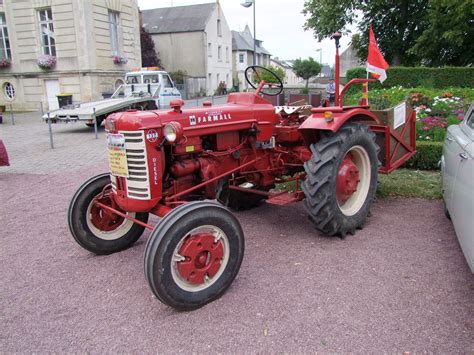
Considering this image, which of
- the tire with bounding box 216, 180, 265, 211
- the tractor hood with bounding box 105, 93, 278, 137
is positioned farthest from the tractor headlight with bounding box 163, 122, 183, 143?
the tire with bounding box 216, 180, 265, 211

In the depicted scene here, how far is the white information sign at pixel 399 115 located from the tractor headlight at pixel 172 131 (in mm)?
2998

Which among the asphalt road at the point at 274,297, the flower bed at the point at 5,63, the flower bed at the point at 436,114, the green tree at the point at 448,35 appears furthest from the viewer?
the flower bed at the point at 5,63

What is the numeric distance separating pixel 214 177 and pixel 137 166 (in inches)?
30.2

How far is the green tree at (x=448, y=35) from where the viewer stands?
50.7ft

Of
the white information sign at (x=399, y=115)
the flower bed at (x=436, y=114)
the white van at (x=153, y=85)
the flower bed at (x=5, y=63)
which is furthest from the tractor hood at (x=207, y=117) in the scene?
the flower bed at (x=5, y=63)

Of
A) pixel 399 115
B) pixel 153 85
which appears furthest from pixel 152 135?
pixel 153 85

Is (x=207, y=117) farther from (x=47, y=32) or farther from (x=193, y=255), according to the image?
(x=47, y=32)

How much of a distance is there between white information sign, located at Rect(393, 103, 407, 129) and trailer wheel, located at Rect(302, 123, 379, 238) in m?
0.82

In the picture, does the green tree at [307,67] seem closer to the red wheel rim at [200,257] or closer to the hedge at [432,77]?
the hedge at [432,77]

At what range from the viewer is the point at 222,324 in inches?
115

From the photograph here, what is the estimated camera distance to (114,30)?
22.9 meters

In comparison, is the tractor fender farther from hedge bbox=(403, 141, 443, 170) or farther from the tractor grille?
hedge bbox=(403, 141, 443, 170)

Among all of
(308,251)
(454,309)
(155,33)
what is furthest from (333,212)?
(155,33)

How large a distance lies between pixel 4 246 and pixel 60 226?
2.23ft
